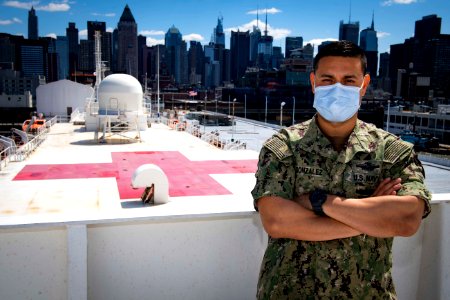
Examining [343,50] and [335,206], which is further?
[343,50]

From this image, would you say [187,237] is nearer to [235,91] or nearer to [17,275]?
[17,275]

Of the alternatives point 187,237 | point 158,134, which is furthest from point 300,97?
point 187,237

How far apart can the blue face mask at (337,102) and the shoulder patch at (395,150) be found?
37 cm

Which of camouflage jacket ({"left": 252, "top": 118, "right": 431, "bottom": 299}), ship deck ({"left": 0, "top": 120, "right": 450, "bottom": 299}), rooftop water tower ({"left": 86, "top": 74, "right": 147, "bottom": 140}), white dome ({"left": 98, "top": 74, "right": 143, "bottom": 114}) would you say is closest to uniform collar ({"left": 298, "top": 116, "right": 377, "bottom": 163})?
camouflage jacket ({"left": 252, "top": 118, "right": 431, "bottom": 299})

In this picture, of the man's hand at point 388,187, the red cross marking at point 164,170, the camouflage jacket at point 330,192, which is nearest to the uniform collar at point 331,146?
the camouflage jacket at point 330,192

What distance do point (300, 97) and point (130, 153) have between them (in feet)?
409

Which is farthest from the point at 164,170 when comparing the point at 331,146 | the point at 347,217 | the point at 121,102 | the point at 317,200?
the point at 347,217

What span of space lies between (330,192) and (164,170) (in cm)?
1455

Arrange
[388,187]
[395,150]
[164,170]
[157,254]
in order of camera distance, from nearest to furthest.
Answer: [388,187] < [395,150] < [157,254] < [164,170]

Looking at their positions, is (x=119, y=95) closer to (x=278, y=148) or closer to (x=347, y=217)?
(x=278, y=148)

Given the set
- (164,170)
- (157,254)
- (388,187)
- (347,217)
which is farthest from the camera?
(164,170)

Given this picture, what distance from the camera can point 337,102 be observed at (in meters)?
2.96

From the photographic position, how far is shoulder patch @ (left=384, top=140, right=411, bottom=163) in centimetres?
289

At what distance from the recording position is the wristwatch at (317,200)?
107 inches
